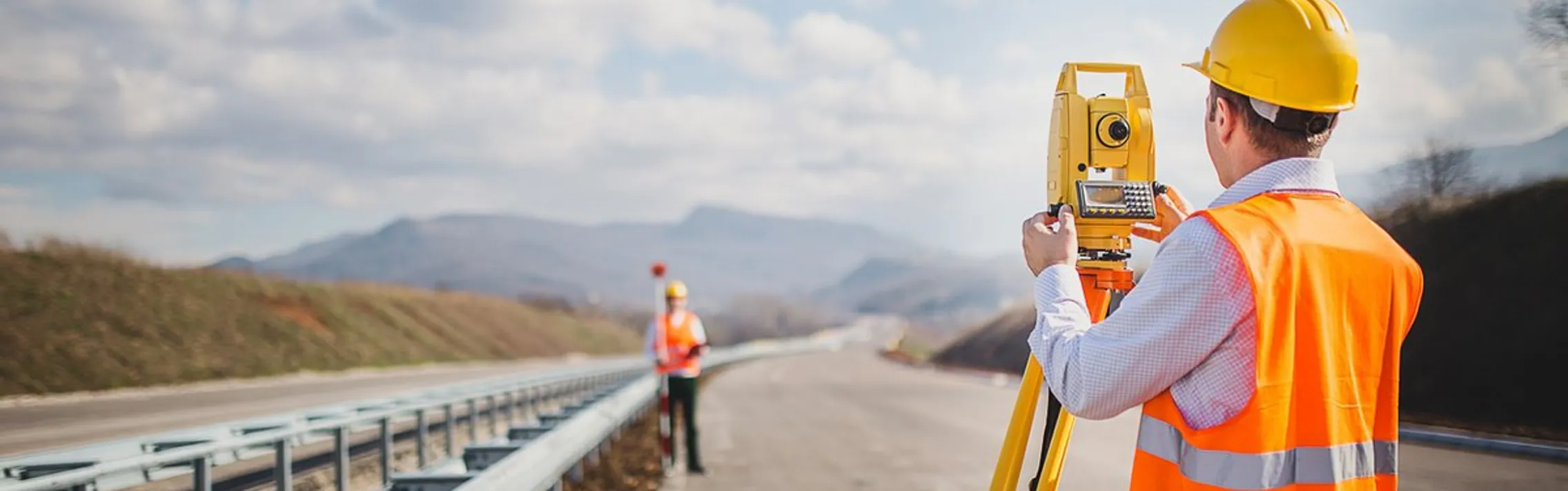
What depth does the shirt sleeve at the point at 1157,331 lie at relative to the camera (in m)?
2.32

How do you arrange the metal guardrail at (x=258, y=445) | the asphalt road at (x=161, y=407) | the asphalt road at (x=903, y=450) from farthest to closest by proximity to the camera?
the asphalt road at (x=161, y=407) < the asphalt road at (x=903, y=450) < the metal guardrail at (x=258, y=445)

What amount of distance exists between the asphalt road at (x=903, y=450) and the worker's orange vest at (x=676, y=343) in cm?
119

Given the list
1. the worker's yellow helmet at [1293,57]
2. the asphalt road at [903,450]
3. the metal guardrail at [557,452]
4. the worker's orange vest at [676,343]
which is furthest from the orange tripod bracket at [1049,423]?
the worker's orange vest at [676,343]

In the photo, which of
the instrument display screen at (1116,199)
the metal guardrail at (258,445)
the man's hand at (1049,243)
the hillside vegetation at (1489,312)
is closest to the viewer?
the man's hand at (1049,243)

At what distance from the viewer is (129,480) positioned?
22.3 feet

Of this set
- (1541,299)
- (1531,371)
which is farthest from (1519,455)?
(1541,299)

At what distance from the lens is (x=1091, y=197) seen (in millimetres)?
2932

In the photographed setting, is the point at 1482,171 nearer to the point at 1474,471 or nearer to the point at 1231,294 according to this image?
the point at 1474,471

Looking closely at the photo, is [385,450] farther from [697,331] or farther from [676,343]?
[697,331]

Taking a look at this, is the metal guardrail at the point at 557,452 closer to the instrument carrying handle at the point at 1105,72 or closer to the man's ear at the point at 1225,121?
the instrument carrying handle at the point at 1105,72

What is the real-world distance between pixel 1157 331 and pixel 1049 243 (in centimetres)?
42

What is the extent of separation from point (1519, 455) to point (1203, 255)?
437 inches

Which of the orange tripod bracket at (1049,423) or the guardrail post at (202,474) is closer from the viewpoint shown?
the orange tripod bracket at (1049,423)

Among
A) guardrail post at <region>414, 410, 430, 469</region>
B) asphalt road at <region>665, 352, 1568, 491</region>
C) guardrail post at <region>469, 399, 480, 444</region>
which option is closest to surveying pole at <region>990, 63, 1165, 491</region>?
asphalt road at <region>665, 352, 1568, 491</region>
